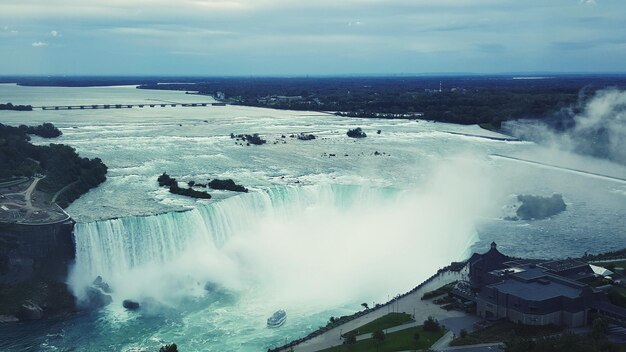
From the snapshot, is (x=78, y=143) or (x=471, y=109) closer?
(x=78, y=143)

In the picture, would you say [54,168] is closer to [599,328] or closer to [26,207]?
[26,207]

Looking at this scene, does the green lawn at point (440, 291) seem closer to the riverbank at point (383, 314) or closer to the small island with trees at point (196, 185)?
the riverbank at point (383, 314)

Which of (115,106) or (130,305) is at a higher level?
(115,106)

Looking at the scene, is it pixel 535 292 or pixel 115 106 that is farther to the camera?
pixel 115 106

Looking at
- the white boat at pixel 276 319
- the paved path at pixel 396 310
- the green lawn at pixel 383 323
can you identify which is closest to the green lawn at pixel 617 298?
the paved path at pixel 396 310

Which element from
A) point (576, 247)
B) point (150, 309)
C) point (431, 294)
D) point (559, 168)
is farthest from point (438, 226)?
point (559, 168)

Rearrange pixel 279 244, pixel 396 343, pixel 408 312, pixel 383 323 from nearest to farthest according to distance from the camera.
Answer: pixel 396 343 → pixel 383 323 → pixel 408 312 → pixel 279 244

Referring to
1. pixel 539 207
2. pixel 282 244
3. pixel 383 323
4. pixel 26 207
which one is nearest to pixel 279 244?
pixel 282 244

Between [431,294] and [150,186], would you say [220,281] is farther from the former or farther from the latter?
[150,186]
